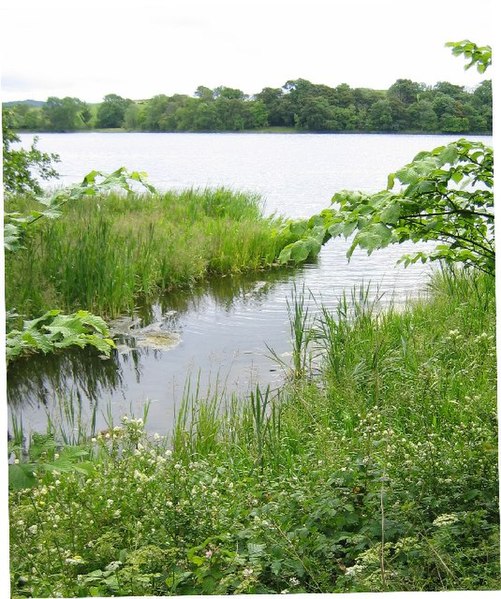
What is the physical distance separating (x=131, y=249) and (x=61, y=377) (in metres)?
1.38

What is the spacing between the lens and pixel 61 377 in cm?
397

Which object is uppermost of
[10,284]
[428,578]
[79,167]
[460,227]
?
[79,167]

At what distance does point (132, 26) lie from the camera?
2.71 meters

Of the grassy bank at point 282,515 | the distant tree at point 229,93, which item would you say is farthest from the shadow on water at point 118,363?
the distant tree at point 229,93

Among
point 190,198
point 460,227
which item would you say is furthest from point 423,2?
point 190,198

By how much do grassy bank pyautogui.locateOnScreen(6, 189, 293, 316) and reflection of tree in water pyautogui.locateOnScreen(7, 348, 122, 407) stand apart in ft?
1.15

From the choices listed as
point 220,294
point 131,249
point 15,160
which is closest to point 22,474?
point 15,160

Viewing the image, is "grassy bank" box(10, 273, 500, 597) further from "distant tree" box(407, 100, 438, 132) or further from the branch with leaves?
"distant tree" box(407, 100, 438, 132)

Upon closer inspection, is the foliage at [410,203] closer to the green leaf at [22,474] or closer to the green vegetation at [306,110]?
the green leaf at [22,474]

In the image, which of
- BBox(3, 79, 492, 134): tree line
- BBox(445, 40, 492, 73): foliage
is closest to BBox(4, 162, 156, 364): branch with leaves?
BBox(445, 40, 492, 73): foliage

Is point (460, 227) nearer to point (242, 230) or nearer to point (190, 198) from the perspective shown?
point (242, 230)

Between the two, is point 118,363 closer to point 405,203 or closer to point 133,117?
point 133,117

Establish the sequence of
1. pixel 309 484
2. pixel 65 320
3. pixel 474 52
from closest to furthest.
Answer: pixel 65 320 < pixel 474 52 < pixel 309 484

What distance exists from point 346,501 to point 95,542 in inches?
26.9
